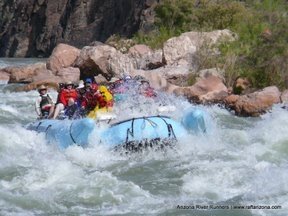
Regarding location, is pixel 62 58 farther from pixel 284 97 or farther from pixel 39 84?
pixel 284 97

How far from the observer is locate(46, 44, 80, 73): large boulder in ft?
65.9

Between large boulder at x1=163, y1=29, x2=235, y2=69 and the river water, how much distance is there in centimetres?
657

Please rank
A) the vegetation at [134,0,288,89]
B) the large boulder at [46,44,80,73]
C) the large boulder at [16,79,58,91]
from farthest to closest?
the large boulder at [46,44,80,73] < the large boulder at [16,79,58,91] < the vegetation at [134,0,288,89]

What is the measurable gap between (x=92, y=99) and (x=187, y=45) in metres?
8.33

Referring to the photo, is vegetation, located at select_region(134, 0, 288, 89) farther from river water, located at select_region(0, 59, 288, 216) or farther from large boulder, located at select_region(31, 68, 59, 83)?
river water, located at select_region(0, 59, 288, 216)

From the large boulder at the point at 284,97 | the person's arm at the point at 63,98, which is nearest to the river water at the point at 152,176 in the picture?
the person's arm at the point at 63,98

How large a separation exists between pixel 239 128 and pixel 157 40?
33.2ft

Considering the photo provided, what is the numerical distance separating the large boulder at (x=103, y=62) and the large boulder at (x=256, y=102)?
17.6 feet

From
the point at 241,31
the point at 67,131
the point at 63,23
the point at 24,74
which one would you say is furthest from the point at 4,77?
the point at 63,23

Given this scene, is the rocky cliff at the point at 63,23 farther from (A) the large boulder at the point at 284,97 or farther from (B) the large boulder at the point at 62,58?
(A) the large boulder at the point at 284,97

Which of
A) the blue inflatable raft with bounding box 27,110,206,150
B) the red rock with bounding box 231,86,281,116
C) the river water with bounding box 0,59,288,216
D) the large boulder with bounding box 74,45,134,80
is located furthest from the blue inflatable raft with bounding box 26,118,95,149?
the large boulder with bounding box 74,45,134,80

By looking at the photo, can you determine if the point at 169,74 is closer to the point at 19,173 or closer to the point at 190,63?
the point at 190,63

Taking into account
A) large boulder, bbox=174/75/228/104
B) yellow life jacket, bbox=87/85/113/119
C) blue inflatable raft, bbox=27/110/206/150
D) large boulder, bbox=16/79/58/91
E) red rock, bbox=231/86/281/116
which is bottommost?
blue inflatable raft, bbox=27/110/206/150

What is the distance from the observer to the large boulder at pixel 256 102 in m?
12.7
